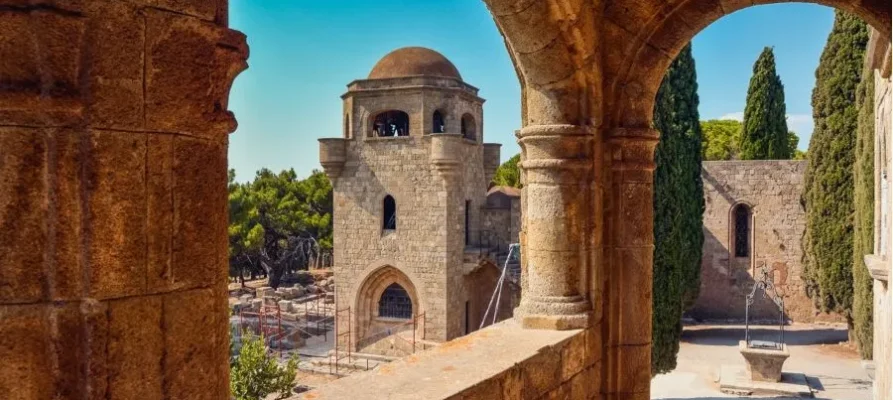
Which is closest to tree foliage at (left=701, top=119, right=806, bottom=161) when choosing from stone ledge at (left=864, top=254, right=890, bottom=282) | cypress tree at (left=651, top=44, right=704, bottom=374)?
cypress tree at (left=651, top=44, right=704, bottom=374)

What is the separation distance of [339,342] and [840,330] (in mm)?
13644

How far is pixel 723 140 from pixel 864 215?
111 feet

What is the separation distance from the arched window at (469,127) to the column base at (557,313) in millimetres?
17689

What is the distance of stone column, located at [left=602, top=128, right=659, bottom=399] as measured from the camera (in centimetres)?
448

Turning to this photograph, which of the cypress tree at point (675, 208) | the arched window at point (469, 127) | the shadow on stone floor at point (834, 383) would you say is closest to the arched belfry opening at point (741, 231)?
the cypress tree at point (675, 208)

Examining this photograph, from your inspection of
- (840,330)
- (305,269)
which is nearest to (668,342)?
(840,330)

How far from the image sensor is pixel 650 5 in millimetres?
4332

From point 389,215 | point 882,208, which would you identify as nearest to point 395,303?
point 389,215

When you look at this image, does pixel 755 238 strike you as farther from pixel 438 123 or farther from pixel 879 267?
pixel 879 267

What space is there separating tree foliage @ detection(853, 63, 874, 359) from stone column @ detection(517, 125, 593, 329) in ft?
27.4

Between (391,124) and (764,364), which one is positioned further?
(391,124)

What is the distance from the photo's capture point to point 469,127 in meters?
22.0

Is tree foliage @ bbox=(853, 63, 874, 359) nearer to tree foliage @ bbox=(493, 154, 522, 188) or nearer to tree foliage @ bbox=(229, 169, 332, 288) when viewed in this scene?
tree foliage @ bbox=(229, 169, 332, 288)

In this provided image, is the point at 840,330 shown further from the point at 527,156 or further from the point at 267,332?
the point at 527,156
